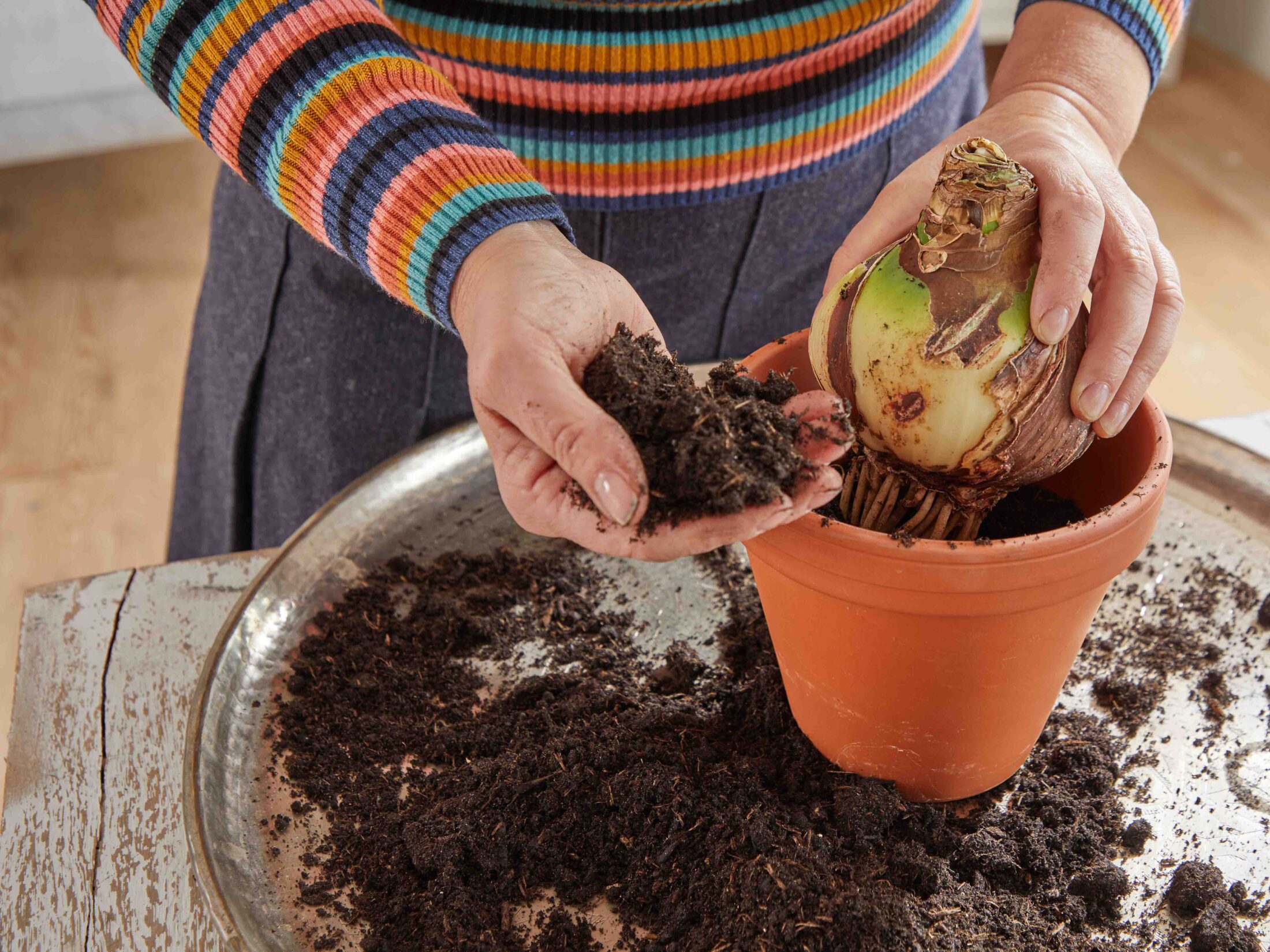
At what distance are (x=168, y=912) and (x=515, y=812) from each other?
0.26 m

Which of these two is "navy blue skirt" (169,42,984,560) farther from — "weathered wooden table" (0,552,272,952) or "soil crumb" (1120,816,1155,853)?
"soil crumb" (1120,816,1155,853)

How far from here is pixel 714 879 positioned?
69cm

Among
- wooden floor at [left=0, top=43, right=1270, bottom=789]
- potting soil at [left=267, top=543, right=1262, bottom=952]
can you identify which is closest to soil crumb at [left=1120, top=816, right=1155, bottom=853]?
potting soil at [left=267, top=543, right=1262, bottom=952]

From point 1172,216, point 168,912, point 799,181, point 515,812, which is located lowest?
point 1172,216

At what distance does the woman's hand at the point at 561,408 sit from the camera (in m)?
0.61

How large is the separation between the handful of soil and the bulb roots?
0.11 meters

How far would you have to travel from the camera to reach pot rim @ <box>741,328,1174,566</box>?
0.64m

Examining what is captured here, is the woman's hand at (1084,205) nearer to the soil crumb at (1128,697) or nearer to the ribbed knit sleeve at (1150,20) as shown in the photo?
the ribbed knit sleeve at (1150,20)

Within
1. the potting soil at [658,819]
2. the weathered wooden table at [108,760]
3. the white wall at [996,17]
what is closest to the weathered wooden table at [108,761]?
the weathered wooden table at [108,760]

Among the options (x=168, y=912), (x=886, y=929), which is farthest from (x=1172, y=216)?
(x=168, y=912)

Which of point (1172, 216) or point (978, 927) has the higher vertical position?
point (978, 927)

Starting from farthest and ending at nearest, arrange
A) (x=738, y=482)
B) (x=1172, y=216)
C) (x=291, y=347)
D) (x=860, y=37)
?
(x=1172, y=216) < (x=291, y=347) < (x=860, y=37) < (x=738, y=482)

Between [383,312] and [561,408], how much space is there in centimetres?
53

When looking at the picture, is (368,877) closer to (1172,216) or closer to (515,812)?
(515,812)
